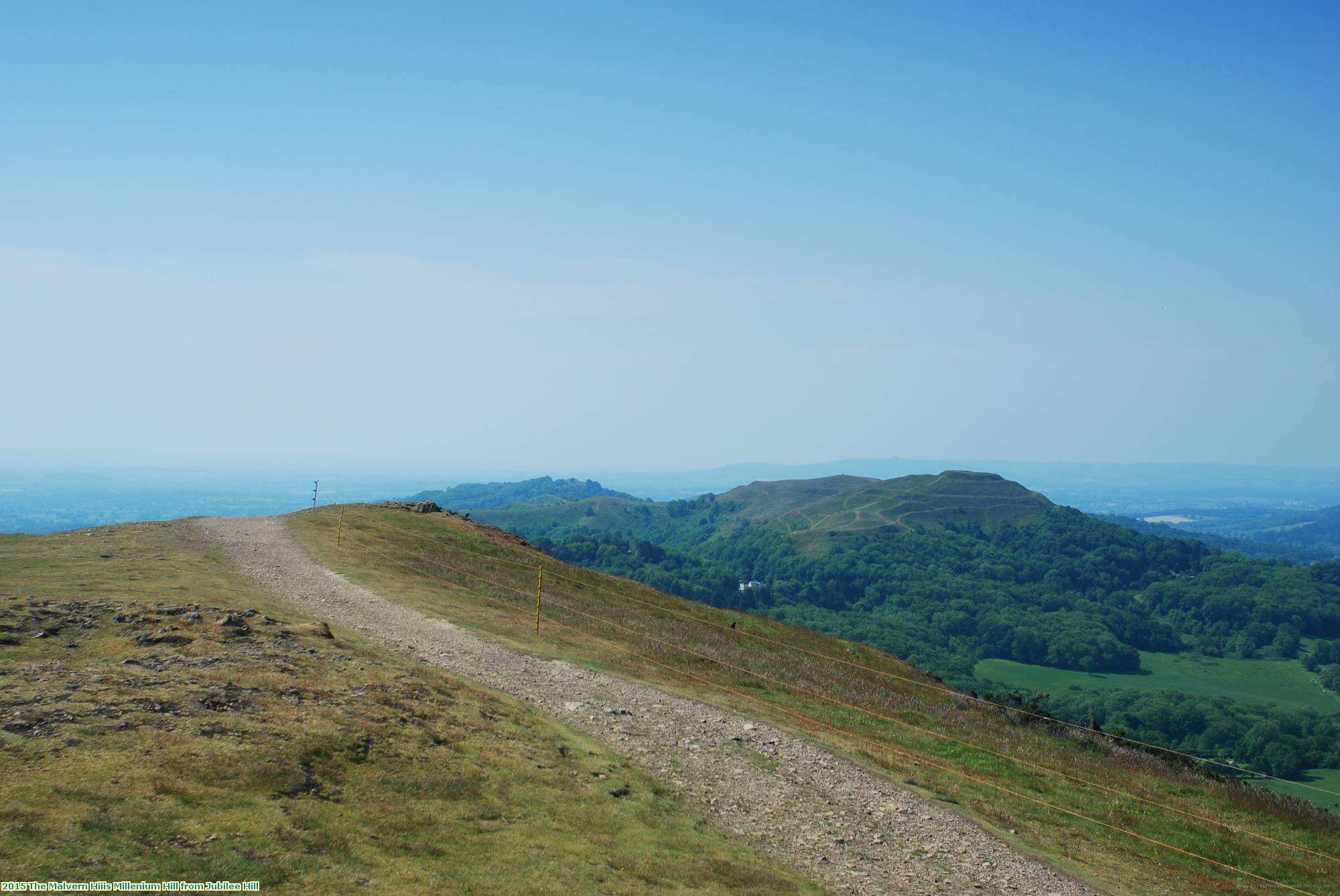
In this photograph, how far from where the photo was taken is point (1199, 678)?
176375 mm

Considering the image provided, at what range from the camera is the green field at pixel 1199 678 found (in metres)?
158

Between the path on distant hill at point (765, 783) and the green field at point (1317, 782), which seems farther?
the green field at point (1317, 782)

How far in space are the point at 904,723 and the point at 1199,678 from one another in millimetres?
187447

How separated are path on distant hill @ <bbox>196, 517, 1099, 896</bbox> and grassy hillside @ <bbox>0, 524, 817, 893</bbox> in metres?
1.18

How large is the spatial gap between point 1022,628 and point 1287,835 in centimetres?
19015

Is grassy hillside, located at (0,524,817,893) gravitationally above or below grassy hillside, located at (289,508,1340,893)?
above

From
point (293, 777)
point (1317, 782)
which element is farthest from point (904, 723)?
point (1317, 782)

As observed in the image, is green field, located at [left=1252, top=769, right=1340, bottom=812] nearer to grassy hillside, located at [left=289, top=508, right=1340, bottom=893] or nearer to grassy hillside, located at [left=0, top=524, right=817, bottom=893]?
grassy hillside, located at [left=289, top=508, right=1340, bottom=893]

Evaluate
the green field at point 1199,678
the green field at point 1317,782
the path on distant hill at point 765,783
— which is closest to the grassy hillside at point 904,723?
the path on distant hill at point 765,783

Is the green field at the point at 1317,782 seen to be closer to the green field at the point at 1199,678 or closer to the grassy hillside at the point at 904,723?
the grassy hillside at the point at 904,723

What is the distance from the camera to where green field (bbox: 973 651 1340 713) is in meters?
158

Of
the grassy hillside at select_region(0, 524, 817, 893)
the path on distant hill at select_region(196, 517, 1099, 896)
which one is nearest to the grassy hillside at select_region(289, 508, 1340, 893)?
the path on distant hill at select_region(196, 517, 1099, 896)

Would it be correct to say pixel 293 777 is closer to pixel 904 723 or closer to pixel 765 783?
pixel 765 783

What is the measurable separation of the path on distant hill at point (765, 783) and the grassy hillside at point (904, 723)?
4.45ft
